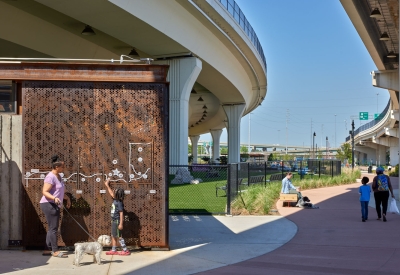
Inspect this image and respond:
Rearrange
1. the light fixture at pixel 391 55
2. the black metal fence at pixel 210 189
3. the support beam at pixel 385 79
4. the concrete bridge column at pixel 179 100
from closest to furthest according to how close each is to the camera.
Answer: the black metal fence at pixel 210 189
the concrete bridge column at pixel 179 100
the light fixture at pixel 391 55
the support beam at pixel 385 79

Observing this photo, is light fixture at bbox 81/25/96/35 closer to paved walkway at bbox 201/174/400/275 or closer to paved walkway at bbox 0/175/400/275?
paved walkway at bbox 0/175/400/275

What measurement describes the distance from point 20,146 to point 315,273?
19.6 feet

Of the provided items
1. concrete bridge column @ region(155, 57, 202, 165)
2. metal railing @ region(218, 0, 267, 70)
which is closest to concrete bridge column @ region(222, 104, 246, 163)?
metal railing @ region(218, 0, 267, 70)

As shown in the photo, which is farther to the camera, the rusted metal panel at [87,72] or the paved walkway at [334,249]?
the rusted metal panel at [87,72]

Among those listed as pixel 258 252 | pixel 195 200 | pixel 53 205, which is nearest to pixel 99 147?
pixel 53 205

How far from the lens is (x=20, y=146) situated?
10.3 metres

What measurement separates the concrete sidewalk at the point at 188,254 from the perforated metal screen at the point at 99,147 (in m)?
0.68

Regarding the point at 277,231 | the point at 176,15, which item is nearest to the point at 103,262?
the point at 277,231

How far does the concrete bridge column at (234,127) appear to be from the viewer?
179 ft

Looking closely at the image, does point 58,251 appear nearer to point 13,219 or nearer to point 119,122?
point 13,219

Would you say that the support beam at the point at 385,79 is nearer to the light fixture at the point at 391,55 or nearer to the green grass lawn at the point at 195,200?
the light fixture at the point at 391,55

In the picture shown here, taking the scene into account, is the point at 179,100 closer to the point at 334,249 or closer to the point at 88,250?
the point at 334,249

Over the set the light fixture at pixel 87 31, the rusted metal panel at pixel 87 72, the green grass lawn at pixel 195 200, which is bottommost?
the green grass lawn at pixel 195 200

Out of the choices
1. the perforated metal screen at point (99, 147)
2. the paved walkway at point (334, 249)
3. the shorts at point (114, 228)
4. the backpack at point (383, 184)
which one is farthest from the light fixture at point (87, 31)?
the shorts at point (114, 228)
